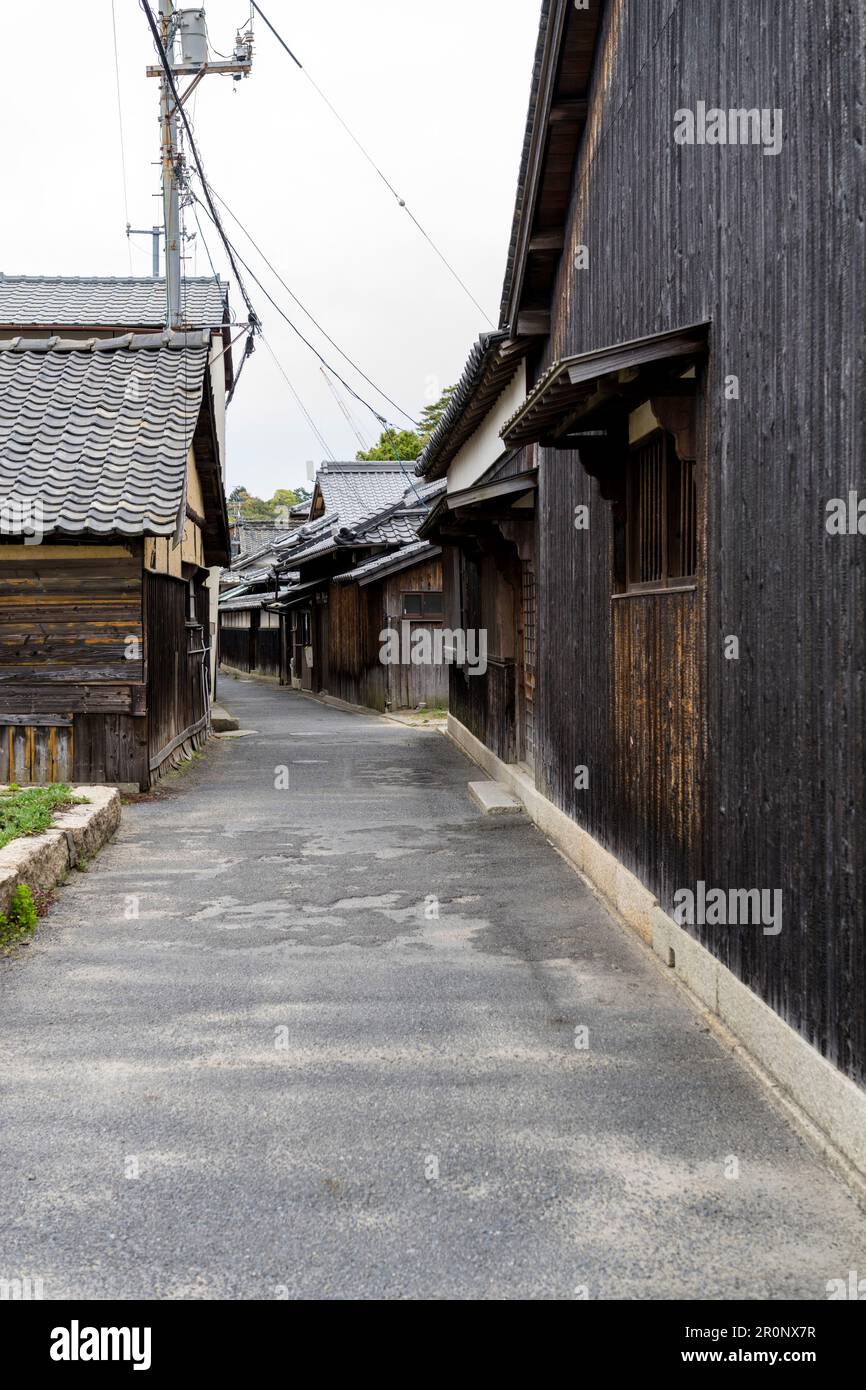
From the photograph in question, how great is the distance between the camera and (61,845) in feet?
28.1

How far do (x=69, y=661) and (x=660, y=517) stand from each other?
7.99 metres

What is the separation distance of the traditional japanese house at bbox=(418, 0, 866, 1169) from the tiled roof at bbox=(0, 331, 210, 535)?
4.83 m

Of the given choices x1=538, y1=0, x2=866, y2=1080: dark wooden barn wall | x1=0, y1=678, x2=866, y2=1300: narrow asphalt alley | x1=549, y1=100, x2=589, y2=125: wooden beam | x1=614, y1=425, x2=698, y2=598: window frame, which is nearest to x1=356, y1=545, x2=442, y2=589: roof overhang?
x1=549, y1=100, x2=589, y2=125: wooden beam

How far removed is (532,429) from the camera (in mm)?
7414

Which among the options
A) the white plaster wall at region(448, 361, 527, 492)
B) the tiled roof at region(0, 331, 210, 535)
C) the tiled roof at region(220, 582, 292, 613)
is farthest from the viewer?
the tiled roof at region(220, 582, 292, 613)

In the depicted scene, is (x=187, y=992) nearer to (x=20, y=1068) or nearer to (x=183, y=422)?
(x=20, y=1068)

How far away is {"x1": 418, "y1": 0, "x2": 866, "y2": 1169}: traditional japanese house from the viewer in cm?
404

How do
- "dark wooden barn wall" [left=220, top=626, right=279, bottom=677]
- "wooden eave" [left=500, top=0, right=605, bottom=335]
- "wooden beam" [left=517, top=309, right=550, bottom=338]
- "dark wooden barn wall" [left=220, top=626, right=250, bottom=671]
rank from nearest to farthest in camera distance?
1. "wooden eave" [left=500, top=0, right=605, bottom=335]
2. "wooden beam" [left=517, top=309, right=550, bottom=338]
3. "dark wooden barn wall" [left=220, top=626, right=279, bottom=677]
4. "dark wooden barn wall" [left=220, top=626, right=250, bottom=671]

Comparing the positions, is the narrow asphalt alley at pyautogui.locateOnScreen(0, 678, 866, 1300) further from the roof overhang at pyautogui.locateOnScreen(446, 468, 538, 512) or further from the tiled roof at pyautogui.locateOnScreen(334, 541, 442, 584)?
the tiled roof at pyautogui.locateOnScreen(334, 541, 442, 584)

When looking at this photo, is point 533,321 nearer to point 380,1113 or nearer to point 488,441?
point 488,441

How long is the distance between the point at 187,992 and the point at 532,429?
402 centimetres

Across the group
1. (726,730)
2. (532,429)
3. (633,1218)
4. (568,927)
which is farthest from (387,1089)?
(532,429)

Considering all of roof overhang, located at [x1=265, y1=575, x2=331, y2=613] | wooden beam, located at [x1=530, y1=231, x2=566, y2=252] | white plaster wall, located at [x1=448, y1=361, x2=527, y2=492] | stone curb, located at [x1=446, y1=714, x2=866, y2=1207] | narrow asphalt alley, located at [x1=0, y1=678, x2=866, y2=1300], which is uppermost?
wooden beam, located at [x1=530, y1=231, x2=566, y2=252]

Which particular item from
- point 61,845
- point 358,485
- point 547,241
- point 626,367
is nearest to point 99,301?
point 358,485
